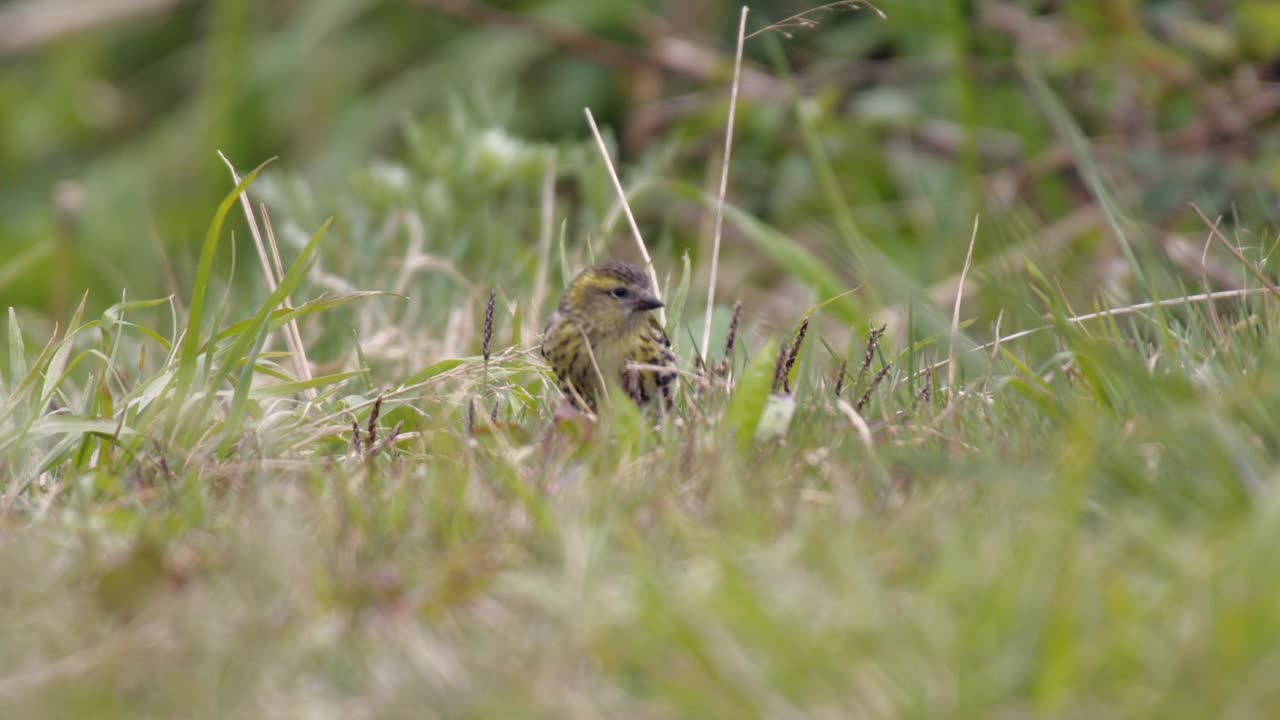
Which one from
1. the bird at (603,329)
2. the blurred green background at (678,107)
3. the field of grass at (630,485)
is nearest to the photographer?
the field of grass at (630,485)

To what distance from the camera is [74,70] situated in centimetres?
937

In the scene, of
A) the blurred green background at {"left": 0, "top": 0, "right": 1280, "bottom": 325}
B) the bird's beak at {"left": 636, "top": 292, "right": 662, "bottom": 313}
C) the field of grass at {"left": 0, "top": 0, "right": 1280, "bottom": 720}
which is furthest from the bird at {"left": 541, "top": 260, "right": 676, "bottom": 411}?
the blurred green background at {"left": 0, "top": 0, "right": 1280, "bottom": 325}

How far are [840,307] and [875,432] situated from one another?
1.36m

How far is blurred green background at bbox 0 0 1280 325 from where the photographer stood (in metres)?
6.25

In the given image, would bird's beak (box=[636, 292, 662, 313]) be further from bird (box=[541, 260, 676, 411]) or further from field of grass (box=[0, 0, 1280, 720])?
field of grass (box=[0, 0, 1280, 720])

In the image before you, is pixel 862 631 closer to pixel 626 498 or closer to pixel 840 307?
pixel 626 498

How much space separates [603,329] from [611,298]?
4.6 inches

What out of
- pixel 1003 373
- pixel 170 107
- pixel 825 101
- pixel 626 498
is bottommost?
pixel 170 107

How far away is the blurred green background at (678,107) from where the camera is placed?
6.25 meters

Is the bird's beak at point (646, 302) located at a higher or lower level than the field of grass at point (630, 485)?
lower

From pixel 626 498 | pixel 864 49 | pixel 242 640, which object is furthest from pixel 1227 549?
pixel 864 49

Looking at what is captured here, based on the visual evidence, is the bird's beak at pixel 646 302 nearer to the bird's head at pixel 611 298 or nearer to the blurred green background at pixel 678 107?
the bird's head at pixel 611 298

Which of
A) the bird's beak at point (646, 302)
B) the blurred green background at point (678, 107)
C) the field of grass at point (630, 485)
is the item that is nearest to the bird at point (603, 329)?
the bird's beak at point (646, 302)

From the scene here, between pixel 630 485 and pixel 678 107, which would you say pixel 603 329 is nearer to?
pixel 630 485
